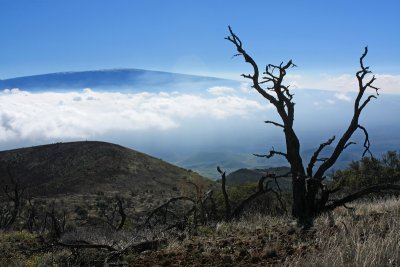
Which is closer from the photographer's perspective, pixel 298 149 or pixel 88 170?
pixel 298 149

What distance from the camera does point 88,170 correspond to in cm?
6406

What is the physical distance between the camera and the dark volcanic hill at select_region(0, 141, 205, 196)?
58.0 meters

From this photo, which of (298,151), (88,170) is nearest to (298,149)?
(298,151)

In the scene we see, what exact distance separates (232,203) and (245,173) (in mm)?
66141

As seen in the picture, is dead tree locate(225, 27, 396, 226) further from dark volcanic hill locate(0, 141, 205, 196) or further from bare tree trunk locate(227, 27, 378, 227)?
dark volcanic hill locate(0, 141, 205, 196)

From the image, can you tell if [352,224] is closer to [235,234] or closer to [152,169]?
[235,234]

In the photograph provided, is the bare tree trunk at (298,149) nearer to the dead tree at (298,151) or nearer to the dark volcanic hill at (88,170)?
the dead tree at (298,151)

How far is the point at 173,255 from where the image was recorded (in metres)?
7.78

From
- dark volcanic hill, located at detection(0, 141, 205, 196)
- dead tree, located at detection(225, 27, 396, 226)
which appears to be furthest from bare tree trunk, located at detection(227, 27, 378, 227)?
dark volcanic hill, located at detection(0, 141, 205, 196)

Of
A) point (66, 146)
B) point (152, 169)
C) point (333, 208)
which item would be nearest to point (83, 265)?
point (333, 208)

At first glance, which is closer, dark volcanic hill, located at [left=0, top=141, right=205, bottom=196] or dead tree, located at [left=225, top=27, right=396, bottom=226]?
dead tree, located at [left=225, top=27, right=396, bottom=226]

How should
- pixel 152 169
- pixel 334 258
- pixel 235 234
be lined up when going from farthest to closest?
pixel 152 169
pixel 235 234
pixel 334 258

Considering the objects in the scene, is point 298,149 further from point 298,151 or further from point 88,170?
point 88,170

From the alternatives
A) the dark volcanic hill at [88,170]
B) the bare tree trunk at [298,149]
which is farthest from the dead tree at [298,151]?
the dark volcanic hill at [88,170]
